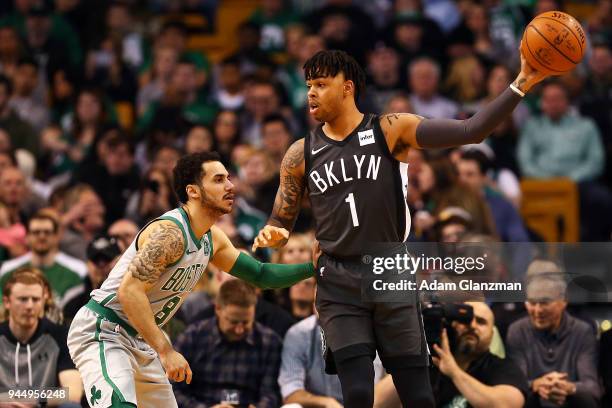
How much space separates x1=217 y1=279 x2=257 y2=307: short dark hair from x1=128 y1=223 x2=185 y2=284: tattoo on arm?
195 centimetres

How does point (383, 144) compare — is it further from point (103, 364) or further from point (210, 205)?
point (103, 364)

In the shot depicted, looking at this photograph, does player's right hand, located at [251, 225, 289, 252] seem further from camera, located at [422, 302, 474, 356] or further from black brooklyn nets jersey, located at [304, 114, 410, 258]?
camera, located at [422, 302, 474, 356]

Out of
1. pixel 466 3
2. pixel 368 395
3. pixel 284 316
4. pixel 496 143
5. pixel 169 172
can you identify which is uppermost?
pixel 466 3

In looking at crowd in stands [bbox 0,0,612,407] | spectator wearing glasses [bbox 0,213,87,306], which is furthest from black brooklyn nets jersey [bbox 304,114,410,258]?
spectator wearing glasses [bbox 0,213,87,306]

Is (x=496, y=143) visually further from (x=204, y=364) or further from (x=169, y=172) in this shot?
(x=204, y=364)

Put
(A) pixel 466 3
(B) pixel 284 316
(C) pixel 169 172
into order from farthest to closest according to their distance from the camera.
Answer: (A) pixel 466 3 → (C) pixel 169 172 → (B) pixel 284 316

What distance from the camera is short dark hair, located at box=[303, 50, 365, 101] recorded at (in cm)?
745

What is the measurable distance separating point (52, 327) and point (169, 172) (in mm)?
3399

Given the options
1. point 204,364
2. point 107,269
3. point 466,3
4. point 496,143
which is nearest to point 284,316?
point 204,364

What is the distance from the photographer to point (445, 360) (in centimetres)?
908

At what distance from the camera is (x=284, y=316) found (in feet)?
33.0

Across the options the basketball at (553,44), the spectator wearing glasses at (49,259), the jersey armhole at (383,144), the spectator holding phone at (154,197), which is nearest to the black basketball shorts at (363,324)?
the jersey armhole at (383,144)

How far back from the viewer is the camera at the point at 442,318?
8.74 meters

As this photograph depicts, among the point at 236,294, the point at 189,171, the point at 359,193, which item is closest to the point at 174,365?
the point at 189,171
